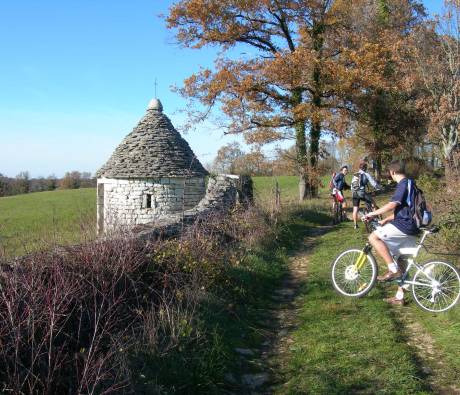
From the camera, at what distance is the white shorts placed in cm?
636

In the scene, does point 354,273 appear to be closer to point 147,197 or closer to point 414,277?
point 414,277

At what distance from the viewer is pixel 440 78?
21.6m

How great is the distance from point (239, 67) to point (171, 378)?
1790 centimetres

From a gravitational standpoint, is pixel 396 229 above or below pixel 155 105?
below

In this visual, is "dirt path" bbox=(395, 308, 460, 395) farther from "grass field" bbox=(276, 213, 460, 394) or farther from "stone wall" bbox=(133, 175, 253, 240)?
"stone wall" bbox=(133, 175, 253, 240)

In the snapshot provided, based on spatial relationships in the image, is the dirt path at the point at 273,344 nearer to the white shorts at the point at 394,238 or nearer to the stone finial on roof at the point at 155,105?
the white shorts at the point at 394,238

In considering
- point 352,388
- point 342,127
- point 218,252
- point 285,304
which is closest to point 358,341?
point 352,388

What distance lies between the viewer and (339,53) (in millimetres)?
21625

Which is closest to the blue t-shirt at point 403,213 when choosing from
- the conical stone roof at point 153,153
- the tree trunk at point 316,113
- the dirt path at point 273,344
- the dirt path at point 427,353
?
the dirt path at point 427,353

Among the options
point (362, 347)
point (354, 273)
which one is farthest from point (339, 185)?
point (362, 347)

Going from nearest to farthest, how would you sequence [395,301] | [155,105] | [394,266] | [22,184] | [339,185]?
[394,266]
[395,301]
[339,185]
[155,105]
[22,184]

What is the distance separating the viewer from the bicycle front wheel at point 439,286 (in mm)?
6012

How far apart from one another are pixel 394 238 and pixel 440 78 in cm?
→ 1821

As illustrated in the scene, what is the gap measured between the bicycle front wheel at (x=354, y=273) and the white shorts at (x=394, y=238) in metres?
0.36
